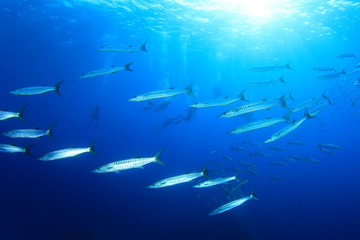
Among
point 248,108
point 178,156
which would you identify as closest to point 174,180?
point 248,108

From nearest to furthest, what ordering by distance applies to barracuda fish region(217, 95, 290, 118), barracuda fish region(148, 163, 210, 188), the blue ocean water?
1. barracuda fish region(148, 163, 210, 188)
2. barracuda fish region(217, 95, 290, 118)
3. the blue ocean water

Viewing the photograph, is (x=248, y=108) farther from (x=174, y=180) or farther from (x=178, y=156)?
(x=178, y=156)

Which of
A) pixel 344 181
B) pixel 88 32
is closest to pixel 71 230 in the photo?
pixel 88 32

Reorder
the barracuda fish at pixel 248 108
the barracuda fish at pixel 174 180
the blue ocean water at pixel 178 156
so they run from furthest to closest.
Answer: the blue ocean water at pixel 178 156 → the barracuda fish at pixel 248 108 → the barracuda fish at pixel 174 180

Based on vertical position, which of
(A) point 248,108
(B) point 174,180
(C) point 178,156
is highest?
(A) point 248,108

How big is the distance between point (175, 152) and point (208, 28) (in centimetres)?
1729

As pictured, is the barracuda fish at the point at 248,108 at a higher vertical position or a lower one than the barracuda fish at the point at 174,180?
higher

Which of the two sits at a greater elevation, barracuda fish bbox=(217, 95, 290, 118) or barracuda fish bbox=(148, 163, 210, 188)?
barracuda fish bbox=(217, 95, 290, 118)

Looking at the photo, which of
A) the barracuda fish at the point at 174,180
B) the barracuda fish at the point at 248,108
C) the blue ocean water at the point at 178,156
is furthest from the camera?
the blue ocean water at the point at 178,156

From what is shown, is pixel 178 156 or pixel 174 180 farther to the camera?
pixel 178 156

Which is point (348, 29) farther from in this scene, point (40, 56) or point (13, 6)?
point (40, 56)

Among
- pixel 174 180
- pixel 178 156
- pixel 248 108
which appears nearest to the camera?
pixel 174 180

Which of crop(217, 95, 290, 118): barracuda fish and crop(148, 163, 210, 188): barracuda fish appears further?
crop(217, 95, 290, 118): barracuda fish

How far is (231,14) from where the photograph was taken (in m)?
21.5
